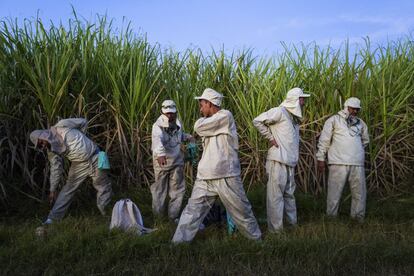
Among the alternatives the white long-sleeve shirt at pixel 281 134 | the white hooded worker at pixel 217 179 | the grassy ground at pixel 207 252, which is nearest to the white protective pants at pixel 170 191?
the grassy ground at pixel 207 252

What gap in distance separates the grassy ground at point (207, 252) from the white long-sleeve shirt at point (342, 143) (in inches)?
41.1

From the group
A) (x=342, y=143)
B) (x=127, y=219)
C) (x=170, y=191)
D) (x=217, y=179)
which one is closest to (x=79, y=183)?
(x=170, y=191)

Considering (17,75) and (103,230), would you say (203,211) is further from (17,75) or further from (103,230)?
(17,75)

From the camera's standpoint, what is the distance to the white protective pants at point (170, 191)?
601 centimetres

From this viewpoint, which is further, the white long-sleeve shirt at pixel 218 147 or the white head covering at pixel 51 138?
the white head covering at pixel 51 138

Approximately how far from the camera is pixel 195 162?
590cm

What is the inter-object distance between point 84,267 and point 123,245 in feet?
1.39

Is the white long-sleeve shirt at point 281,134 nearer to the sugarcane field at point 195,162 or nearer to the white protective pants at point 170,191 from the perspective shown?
the sugarcane field at point 195,162

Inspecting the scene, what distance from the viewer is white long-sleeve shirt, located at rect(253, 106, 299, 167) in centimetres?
529

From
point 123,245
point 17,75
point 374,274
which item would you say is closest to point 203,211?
point 123,245

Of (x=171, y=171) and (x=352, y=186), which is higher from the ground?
(x=171, y=171)

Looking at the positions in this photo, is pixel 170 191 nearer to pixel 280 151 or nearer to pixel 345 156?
pixel 280 151

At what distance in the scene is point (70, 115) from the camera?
6.85 m

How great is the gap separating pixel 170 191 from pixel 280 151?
5.01 feet
